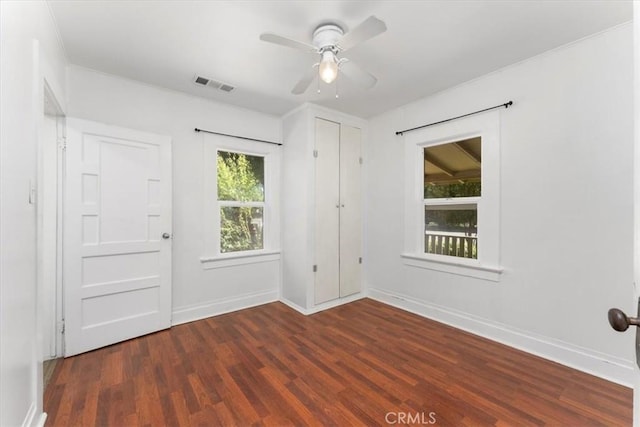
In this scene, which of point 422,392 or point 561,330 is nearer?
point 422,392

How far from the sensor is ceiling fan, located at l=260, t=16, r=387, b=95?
1559mm

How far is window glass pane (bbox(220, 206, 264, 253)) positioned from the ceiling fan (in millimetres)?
1881

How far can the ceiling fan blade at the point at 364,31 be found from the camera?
1.45 m

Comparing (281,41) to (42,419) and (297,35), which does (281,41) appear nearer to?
(297,35)

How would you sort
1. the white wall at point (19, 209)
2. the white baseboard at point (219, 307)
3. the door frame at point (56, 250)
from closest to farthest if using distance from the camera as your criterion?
1. the white wall at point (19, 209)
2. the door frame at point (56, 250)
3. the white baseboard at point (219, 307)

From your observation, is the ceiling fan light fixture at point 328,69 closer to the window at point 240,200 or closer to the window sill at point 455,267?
the window at point 240,200

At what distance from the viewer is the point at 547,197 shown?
227cm

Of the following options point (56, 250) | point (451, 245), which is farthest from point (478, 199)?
point (56, 250)

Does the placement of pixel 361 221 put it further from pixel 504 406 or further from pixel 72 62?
pixel 72 62

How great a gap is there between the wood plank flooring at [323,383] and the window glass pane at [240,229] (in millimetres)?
1069

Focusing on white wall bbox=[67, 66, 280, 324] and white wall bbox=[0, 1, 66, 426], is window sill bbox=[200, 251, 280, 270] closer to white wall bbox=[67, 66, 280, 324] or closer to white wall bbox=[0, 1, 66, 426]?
white wall bbox=[67, 66, 280, 324]

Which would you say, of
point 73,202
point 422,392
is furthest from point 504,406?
point 73,202

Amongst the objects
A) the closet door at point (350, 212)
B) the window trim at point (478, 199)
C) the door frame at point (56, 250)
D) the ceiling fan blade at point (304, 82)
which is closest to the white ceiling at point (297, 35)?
the ceiling fan blade at point (304, 82)

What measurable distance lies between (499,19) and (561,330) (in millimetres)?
2405
